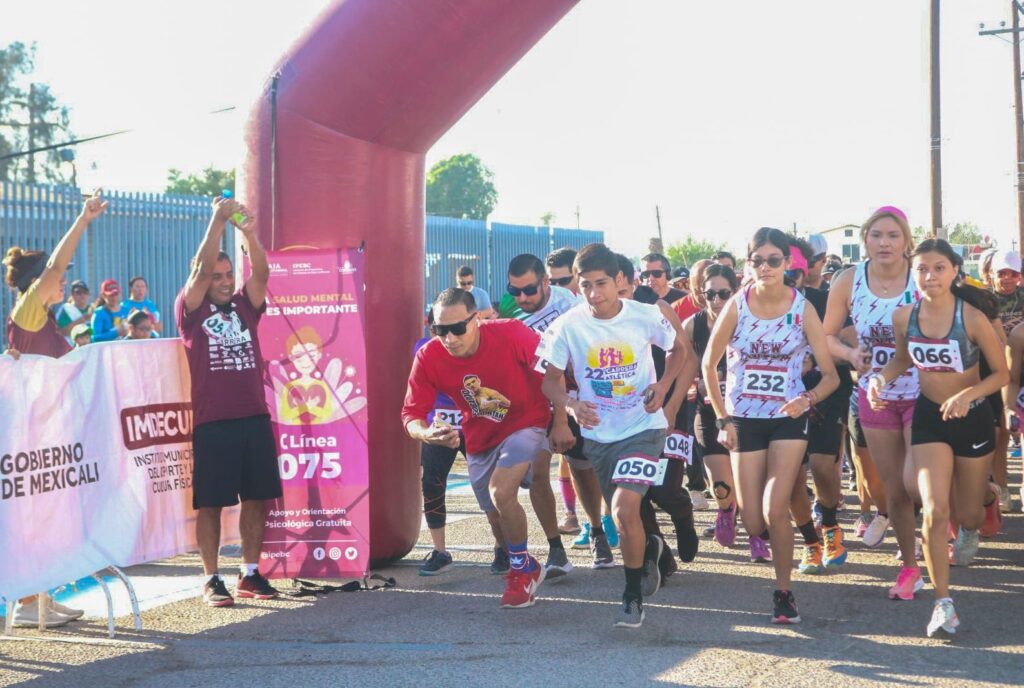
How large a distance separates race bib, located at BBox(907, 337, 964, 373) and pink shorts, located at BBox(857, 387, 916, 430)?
20.8 inches

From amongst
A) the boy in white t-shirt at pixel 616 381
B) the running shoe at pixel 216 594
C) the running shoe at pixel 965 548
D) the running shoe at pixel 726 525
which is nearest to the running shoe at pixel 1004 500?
the running shoe at pixel 965 548

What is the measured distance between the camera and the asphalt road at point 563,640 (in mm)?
5766

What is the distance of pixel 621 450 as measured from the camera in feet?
22.7

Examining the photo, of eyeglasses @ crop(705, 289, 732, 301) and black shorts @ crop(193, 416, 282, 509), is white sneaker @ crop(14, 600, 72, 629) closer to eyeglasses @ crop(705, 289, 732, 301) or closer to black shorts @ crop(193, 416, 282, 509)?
black shorts @ crop(193, 416, 282, 509)

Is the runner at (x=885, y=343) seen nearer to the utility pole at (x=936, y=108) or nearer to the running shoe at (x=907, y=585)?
the running shoe at (x=907, y=585)

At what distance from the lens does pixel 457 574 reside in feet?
27.8

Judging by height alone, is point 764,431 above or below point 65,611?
above

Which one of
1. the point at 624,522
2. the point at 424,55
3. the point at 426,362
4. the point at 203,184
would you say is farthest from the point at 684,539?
the point at 203,184

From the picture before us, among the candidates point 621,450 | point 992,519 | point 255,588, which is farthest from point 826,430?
point 255,588

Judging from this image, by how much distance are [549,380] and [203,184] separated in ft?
312

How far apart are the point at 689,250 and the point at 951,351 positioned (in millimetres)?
86237

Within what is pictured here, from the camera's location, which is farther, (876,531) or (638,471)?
(876,531)

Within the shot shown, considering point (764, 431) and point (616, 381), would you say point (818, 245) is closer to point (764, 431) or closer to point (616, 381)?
point (764, 431)

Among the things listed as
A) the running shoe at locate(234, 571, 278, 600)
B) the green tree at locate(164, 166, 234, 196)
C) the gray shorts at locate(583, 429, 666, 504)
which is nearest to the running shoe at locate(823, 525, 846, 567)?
the gray shorts at locate(583, 429, 666, 504)
